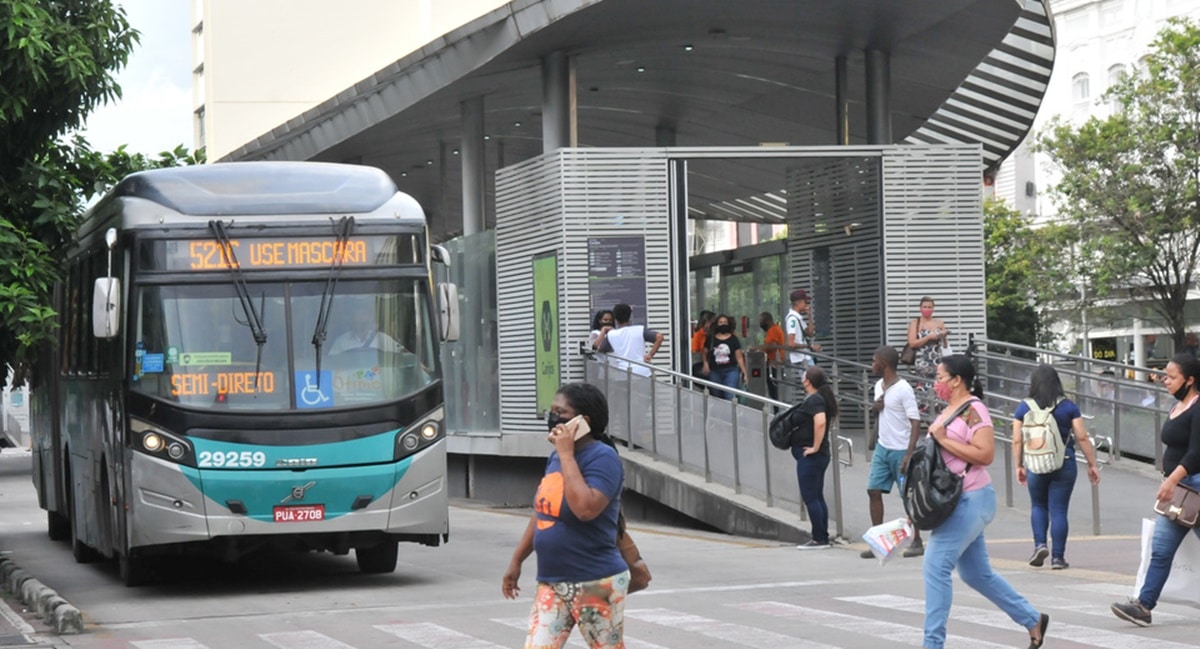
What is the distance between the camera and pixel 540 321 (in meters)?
23.0

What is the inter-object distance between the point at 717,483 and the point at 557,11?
6.08 m

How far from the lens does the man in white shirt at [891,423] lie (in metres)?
14.6

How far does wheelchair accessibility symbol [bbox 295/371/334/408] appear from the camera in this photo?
43.8 ft

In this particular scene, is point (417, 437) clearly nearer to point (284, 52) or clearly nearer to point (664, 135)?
point (664, 135)

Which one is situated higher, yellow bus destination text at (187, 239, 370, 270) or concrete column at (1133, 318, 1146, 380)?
yellow bus destination text at (187, 239, 370, 270)

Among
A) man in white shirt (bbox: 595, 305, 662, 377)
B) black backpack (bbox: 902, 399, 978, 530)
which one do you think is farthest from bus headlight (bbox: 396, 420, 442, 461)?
man in white shirt (bbox: 595, 305, 662, 377)

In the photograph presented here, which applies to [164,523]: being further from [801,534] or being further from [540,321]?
[540,321]

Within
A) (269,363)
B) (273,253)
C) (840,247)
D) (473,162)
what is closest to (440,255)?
(273,253)

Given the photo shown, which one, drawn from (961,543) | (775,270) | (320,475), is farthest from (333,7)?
(961,543)

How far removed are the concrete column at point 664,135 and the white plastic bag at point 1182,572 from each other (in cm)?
1986

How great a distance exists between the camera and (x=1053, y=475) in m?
13.8

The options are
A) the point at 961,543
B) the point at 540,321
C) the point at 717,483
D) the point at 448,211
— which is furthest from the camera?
the point at 448,211

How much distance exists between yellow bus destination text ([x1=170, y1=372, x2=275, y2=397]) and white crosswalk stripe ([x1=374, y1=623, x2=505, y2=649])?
2567 mm

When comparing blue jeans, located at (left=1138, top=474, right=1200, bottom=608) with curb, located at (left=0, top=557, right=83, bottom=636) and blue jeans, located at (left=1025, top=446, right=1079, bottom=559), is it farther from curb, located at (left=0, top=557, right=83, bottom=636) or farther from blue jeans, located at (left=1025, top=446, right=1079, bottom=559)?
curb, located at (left=0, top=557, right=83, bottom=636)
